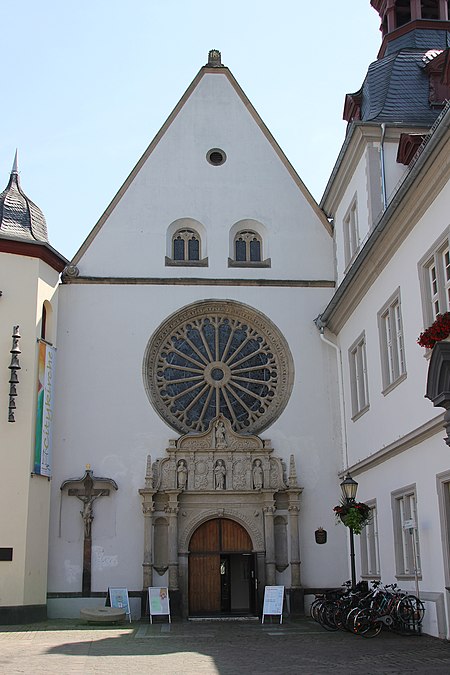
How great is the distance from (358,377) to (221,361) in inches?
147

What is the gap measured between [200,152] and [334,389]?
7.30 meters

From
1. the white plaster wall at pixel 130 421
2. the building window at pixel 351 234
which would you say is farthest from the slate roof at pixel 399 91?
the white plaster wall at pixel 130 421

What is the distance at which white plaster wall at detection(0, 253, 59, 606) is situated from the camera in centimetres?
1944

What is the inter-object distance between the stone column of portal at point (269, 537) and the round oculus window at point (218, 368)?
1.88 meters

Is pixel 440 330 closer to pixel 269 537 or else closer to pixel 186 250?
pixel 269 537

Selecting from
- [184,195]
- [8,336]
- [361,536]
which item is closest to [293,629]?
[361,536]

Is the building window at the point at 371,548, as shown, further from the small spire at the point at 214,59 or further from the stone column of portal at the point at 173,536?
the small spire at the point at 214,59

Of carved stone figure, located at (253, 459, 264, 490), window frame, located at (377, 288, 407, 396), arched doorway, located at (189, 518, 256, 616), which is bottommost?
arched doorway, located at (189, 518, 256, 616)

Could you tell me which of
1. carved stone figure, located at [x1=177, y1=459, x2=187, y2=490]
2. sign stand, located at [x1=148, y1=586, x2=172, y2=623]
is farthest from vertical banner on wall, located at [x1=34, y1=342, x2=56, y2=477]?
sign stand, located at [x1=148, y1=586, x2=172, y2=623]

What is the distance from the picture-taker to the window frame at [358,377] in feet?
66.4

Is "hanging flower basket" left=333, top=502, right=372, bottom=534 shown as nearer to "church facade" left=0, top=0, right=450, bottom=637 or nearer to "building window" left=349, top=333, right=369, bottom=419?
"church facade" left=0, top=0, right=450, bottom=637

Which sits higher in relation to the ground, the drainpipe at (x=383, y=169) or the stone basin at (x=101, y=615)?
the drainpipe at (x=383, y=169)

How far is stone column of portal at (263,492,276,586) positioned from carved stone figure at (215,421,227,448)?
61.9 inches

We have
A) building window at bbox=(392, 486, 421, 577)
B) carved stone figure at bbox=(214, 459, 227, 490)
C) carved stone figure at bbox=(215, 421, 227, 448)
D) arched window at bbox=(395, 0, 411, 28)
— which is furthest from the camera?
arched window at bbox=(395, 0, 411, 28)
